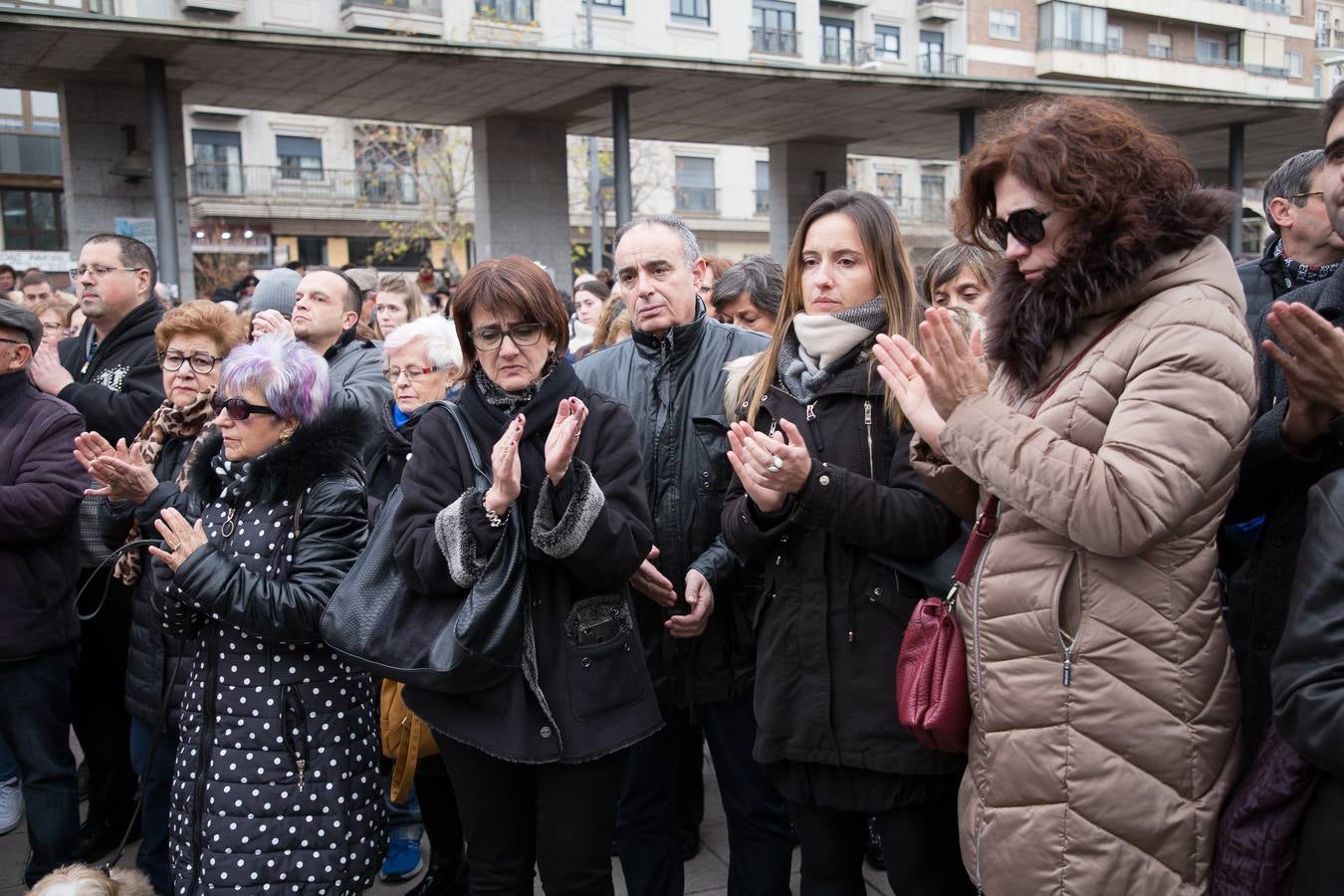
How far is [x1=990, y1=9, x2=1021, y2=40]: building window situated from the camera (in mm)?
47844

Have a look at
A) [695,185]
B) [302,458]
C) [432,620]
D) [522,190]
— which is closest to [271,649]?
[302,458]

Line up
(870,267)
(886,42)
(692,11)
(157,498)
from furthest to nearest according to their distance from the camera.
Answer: (886,42)
(692,11)
(157,498)
(870,267)

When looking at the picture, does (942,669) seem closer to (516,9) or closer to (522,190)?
(522,190)

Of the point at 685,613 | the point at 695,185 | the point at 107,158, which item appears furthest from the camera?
the point at 695,185

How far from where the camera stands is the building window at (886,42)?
155ft

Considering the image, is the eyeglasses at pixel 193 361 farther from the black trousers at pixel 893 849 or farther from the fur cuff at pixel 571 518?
the black trousers at pixel 893 849

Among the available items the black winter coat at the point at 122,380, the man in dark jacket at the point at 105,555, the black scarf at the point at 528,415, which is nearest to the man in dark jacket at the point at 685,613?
the black scarf at the point at 528,415

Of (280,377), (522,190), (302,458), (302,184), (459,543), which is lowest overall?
(459,543)

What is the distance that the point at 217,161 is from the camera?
40000 mm

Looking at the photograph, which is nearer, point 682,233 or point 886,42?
point 682,233

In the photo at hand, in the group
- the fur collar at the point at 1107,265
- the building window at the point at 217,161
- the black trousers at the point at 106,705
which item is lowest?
the black trousers at the point at 106,705

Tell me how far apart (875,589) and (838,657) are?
0.20 meters

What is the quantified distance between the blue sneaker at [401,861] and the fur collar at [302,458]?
183 centimetres

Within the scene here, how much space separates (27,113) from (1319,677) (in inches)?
1857
